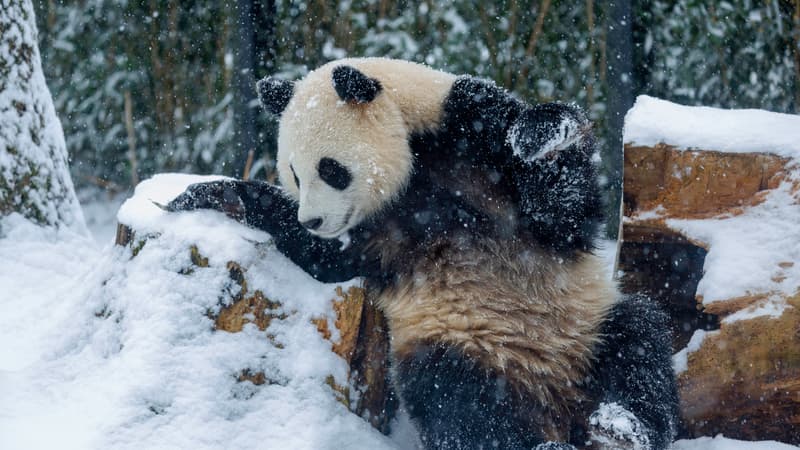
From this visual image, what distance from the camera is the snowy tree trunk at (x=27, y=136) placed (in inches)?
126

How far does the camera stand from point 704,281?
101 inches

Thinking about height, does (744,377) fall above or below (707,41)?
below

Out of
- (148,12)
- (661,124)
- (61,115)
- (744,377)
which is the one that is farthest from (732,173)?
(61,115)

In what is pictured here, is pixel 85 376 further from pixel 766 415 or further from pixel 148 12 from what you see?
pixel 148 12

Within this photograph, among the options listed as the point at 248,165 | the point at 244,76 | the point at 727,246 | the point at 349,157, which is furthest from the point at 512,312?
the point at 244,76

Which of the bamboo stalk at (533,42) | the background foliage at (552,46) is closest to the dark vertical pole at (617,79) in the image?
the background foliage at (552,46)

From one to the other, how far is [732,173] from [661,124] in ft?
0.95

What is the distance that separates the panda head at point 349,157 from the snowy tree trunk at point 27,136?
1501 millimetres

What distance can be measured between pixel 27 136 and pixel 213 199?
48.0 inches

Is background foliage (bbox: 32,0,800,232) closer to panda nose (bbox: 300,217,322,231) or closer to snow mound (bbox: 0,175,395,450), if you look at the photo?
snow mound (bbox: 0,175,395,450)

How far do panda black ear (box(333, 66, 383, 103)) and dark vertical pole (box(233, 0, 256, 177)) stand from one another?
2480mm

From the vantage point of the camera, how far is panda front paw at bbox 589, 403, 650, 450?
2.12 metres

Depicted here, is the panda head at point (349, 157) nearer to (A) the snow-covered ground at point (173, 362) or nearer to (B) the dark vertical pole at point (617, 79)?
(A) the snow-covered ground at point (173, 362)

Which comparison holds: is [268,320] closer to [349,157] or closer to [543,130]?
[349,157]
